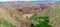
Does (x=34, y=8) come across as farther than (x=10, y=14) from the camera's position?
Yes

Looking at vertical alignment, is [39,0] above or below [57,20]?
above

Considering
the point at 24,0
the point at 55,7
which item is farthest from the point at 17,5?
the point at 55,7

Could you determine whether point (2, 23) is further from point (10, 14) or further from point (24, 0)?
point (24, 0)

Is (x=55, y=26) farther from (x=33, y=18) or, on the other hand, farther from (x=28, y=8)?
(x=28, y=8)

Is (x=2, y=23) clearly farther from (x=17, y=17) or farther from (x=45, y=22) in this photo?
(x=45, y=22)

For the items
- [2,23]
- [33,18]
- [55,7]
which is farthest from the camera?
[55,7]

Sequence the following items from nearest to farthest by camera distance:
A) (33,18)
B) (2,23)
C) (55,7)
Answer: (2,23) → (33,18) → (55,7)

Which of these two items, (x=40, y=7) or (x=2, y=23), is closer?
(x=2, y=23)

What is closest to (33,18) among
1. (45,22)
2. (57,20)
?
(45,22)
